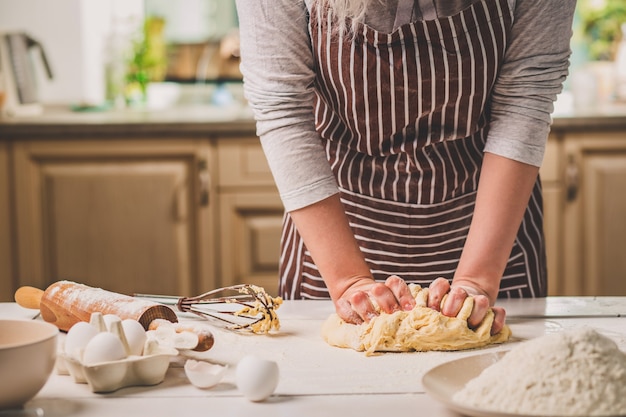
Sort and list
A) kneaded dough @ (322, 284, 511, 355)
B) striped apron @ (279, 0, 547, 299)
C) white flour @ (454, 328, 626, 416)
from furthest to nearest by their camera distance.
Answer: striped apron @ (279, 0, 547, 299)
kneaded dough @ (322, 284, 511, 355)
white flour @ (454, 328, 626, 416)

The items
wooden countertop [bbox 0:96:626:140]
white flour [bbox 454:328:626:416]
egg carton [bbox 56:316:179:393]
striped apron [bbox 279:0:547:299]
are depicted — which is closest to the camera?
white flour [bbox 454:328:626:416]

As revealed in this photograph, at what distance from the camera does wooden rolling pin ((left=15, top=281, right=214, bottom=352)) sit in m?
0.99

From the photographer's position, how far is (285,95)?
1.22 m

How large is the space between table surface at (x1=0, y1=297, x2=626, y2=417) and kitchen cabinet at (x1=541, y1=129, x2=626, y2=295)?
4.73 ft

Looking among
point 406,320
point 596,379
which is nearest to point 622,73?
point 406,320

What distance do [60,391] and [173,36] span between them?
8.63ft

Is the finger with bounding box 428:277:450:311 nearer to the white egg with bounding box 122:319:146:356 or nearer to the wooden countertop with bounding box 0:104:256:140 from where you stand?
the white egg with bounding box 122:319:146:356

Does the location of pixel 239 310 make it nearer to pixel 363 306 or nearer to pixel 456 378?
pixel 363 306

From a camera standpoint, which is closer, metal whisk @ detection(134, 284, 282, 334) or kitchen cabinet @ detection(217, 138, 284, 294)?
metal whisk @ detection(134, 284, 282, 334)

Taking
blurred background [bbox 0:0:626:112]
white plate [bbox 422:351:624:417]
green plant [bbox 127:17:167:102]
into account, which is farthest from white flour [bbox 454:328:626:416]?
green plant [bbox 127:17:167:102]

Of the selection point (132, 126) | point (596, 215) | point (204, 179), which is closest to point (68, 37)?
point (132, 126)

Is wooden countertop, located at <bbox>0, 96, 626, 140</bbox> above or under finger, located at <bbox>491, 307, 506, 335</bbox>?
above

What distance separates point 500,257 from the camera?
3.89ft

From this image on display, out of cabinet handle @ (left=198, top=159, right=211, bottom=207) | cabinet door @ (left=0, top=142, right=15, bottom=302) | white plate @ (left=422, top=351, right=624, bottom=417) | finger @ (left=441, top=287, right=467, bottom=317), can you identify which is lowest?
cabinet door @ (left=0, top=142, right=15, bottom=302)
